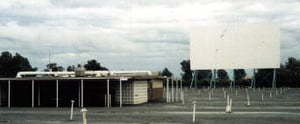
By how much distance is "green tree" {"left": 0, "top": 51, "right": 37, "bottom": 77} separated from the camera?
10931cm

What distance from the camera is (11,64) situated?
111m

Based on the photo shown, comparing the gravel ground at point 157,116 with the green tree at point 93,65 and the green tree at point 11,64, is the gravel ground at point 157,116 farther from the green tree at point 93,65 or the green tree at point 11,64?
the green tree at point 93,65

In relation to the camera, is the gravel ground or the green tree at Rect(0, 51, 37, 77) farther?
the green tree at Rect(0, 51, 37, 77)

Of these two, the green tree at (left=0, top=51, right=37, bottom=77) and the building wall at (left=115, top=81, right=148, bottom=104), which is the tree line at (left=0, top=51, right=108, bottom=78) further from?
the building wall at (left=115, top=81, right=148, bottom=104)

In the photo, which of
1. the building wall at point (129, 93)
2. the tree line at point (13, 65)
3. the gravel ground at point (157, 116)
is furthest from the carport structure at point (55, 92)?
the tree line at point (13, 65)

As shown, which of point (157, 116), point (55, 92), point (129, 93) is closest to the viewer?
point (157, 116)

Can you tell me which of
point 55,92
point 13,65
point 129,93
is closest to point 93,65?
point 13,65

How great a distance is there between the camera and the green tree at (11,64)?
109 m

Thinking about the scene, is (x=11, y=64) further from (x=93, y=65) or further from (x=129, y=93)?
(x=129, y=93)

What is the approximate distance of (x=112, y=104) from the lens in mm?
46469

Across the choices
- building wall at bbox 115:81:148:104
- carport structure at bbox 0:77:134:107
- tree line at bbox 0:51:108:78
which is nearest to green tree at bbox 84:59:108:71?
tree line at bbox 0:51:108:78

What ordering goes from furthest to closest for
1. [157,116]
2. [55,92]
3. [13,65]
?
[13,65] < [55,92] < [157,116]

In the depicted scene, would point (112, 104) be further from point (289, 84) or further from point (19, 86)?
point (289, 84)

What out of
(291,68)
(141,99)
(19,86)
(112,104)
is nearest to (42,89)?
(19,86)
